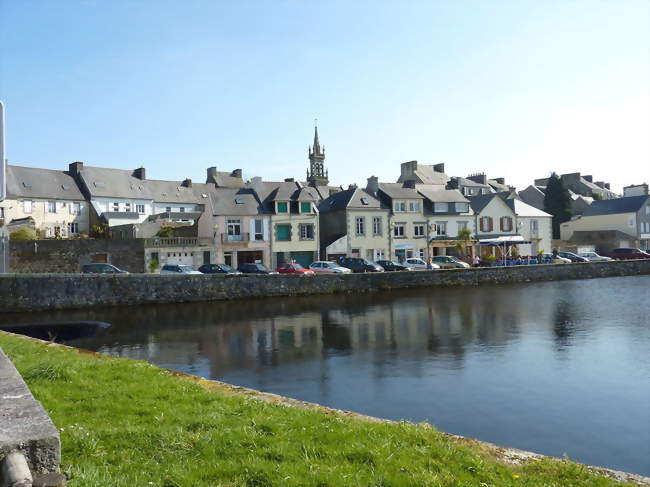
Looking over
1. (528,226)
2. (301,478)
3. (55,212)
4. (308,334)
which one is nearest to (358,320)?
(308,334)

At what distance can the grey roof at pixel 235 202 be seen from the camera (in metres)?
49.3

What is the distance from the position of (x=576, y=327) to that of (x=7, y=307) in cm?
3118

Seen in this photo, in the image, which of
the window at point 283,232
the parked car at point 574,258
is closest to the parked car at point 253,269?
the window at point 283,232

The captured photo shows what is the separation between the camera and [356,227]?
5291 cm

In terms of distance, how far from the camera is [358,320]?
1061 inches

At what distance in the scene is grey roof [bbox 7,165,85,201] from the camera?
159 feet

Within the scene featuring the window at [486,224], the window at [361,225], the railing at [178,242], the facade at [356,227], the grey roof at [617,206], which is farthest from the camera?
the grey roof at [617,206]

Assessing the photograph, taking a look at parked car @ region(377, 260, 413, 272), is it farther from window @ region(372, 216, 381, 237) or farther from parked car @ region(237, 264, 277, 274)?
parked car @ region(237, 264, 277, 274)

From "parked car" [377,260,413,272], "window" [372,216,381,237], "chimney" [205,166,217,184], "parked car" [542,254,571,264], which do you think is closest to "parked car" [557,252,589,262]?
"parked car" [542,254,571,264]

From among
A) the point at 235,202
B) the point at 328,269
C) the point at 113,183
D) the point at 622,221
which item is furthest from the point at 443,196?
the point at 113,183

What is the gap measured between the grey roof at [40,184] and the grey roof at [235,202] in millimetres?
14566

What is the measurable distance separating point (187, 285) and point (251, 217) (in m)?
15.5

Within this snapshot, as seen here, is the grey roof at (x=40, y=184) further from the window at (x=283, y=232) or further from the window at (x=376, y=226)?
the window at (x=376, y=226)

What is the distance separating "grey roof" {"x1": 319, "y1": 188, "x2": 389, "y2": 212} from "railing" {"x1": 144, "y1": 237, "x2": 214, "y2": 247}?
1385 centimetres
